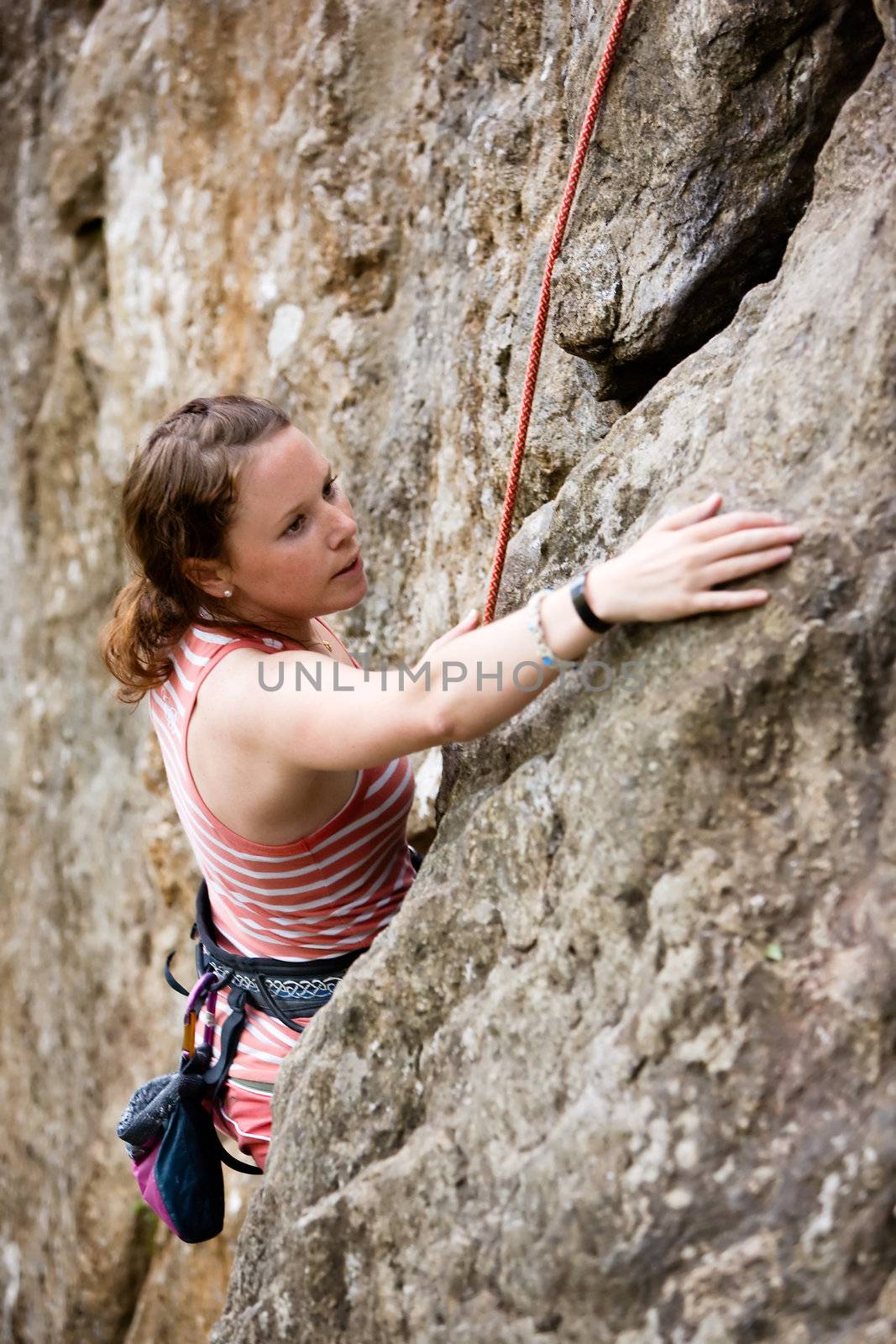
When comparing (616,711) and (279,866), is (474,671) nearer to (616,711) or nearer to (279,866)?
(616,711)

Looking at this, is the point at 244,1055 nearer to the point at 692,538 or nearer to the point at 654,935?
the point at 654,935

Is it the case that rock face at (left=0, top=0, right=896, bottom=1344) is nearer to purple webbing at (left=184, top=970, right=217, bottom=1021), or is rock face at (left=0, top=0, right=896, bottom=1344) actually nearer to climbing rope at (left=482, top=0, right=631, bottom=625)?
climbing rope at (left=482, top=0, right=631, bottom=625)

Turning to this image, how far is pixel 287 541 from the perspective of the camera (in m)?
2.47

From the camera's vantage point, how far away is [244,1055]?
106 inches

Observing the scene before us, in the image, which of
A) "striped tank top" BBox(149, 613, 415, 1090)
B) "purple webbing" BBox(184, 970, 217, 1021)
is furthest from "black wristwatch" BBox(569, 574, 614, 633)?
"purple webbing" BBox(184, 970, 217, 1021)

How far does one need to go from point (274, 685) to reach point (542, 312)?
0.96 m

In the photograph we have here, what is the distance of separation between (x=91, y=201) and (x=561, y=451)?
409cm

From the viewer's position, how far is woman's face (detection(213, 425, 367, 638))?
243 centimetres

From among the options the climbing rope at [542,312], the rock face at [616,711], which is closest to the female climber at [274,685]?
the rock face at [616,711]

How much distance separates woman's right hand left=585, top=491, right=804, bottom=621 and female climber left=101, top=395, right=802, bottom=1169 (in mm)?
26

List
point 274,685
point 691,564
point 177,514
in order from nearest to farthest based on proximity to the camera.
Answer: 1. point 691,564
2. point 274,685
3. point 177,514

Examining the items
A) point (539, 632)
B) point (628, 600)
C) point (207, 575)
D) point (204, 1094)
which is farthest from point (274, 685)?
point (204, 1094)

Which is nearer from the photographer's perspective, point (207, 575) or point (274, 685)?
point (274, 685)

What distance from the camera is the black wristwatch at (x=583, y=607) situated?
6.27 ft
